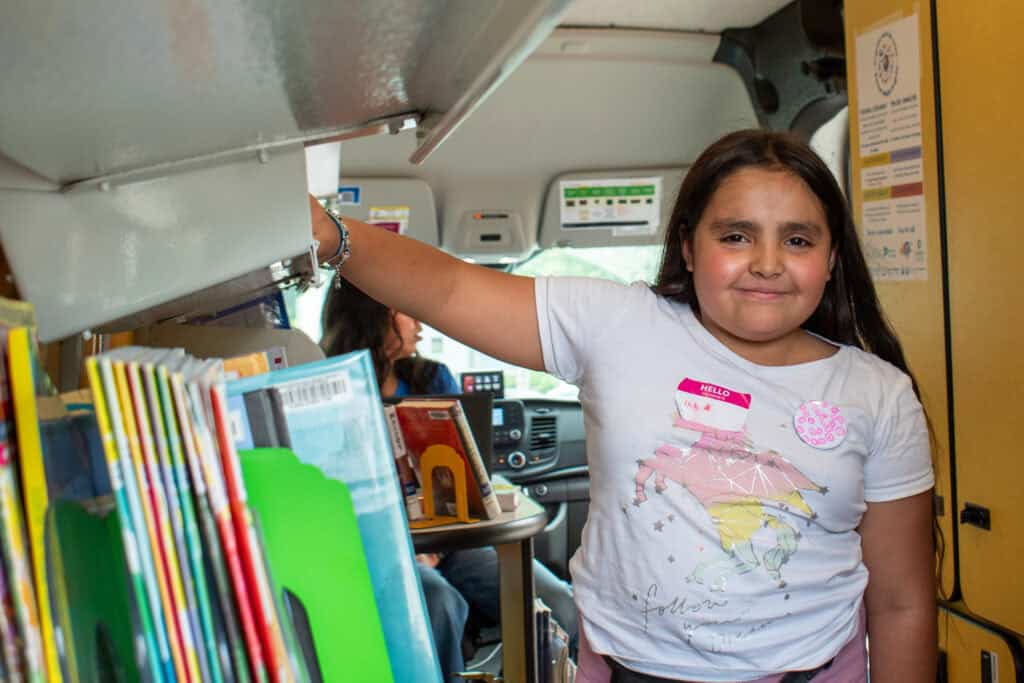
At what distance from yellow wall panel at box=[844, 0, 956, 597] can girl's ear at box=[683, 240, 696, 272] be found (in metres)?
1.24

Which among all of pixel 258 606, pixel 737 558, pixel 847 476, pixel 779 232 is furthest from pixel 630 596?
pixel 258 606

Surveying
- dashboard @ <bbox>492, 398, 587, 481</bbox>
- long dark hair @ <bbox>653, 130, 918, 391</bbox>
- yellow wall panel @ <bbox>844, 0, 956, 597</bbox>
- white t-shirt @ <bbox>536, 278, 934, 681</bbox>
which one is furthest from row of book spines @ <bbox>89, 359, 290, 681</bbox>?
dashboard @ <bbox>492, 398, 587, 481</bbox>

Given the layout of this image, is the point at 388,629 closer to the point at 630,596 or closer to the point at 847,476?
the point at 630,596

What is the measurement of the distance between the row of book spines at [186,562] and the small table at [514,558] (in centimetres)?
199

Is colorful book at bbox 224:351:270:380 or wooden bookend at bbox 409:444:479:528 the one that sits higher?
colorful book at bbox 224:351:270:380

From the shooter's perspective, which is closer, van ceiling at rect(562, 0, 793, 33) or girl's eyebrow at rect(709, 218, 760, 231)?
girl's eyebrow at rect(709, 218, 760, 231)

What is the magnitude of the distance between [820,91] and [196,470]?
3.73 metres

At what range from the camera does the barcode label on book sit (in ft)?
2.27

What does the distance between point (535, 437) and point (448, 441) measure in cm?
235

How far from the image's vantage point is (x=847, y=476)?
1.54 metres

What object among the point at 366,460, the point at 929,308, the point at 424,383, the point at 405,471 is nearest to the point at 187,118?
the point at 366,460

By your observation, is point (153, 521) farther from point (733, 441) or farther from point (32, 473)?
point (733, 441)

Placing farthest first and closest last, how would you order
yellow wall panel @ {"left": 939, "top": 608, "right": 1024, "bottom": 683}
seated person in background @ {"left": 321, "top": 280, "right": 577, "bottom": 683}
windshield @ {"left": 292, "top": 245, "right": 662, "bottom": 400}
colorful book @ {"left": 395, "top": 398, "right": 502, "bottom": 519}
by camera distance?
windshield @ {"left": 292, "top": 245, "right": 662, "bottom": 400} < seated person in background @ {"left": 321, "top": 280, "right": 577, "bottom": 683} < colorful book @ {"left": 395, "top": 398, "right": 502, "bottom": 519} < yellow wall panel @ {"left": 939, "top": 608, "right": 1024, "bottom": 683}

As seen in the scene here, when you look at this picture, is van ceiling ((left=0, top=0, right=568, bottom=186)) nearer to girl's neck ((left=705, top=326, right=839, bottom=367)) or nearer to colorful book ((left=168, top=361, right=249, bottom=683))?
colorful book ((left=168, top=361, right=249, bottom=683))
